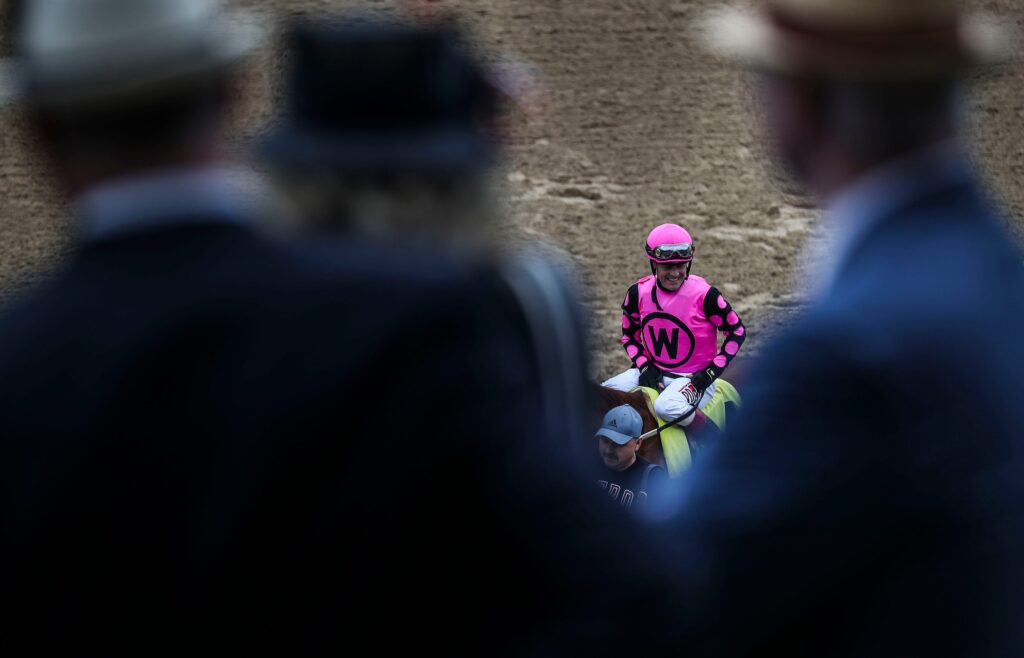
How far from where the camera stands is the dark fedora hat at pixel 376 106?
1.61 meters

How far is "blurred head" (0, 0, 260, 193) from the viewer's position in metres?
1.53

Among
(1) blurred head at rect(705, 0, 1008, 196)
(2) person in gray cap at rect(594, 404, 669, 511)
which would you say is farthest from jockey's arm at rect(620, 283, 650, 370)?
(1) blurred head at rect(705, 0, 1008, 196)

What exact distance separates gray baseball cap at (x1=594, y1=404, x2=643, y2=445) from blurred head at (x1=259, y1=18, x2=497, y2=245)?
15.4ft

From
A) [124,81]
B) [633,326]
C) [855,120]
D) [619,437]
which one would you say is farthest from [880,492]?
[633,326]

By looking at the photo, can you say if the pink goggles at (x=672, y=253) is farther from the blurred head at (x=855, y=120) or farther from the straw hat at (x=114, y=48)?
the straw hat at (x=114, y=48)

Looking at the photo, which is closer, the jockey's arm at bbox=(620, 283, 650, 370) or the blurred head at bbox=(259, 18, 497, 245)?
the blurred head at bbox=(259, 18, 497, 245)

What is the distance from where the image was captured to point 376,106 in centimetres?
164

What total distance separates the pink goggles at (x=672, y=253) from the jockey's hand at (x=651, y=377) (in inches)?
22.8

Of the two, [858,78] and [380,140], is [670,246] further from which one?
[380,140]

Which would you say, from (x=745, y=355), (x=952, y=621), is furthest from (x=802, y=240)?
(x=952, y=621)

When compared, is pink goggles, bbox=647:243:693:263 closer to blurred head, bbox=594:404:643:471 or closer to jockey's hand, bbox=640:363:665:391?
jockey's hand, bbox=640:363:665:391

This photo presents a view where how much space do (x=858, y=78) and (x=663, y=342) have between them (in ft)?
20.9

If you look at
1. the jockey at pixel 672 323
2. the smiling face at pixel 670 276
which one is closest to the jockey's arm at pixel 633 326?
the jockey at pixel 672 323

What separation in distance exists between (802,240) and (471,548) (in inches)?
420
